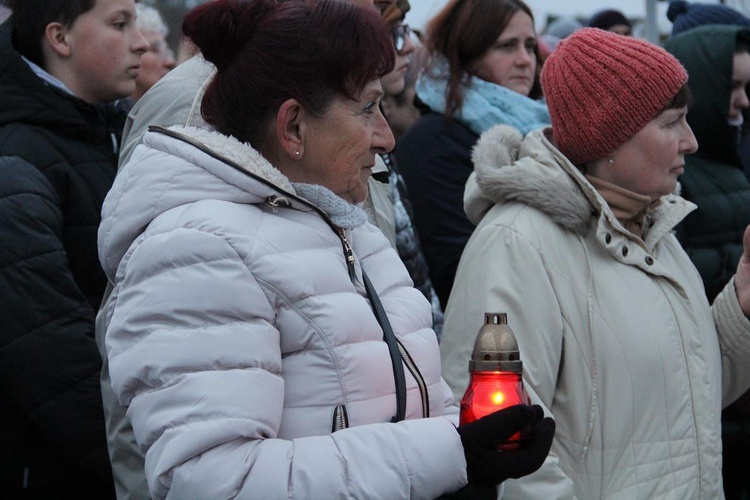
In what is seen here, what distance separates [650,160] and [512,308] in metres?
0.70

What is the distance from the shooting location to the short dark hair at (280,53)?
2.19 metres

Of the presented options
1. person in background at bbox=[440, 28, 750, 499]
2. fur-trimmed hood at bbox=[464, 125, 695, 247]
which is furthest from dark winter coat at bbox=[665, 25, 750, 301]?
fur-trimmed hood at bbox=[464, 125, 695, 247]

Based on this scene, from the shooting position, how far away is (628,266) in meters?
3.17

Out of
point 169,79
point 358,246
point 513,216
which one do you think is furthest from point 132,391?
point 513,216

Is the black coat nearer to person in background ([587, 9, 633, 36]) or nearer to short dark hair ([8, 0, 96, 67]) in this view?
short dark hair ([8, 0, 96, 67])

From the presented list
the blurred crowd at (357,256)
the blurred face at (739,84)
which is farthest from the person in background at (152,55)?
the blurred face at (739,84)

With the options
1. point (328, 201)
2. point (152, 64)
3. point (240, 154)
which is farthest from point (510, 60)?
point (240, 154)

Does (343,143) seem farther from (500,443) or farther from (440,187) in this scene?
(440,187)

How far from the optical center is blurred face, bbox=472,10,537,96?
468 centimetres

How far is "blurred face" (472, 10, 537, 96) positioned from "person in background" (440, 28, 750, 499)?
1296 mm

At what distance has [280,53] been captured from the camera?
219 cm

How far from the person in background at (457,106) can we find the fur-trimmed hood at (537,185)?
0.93 m

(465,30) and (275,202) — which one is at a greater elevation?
(275,202)

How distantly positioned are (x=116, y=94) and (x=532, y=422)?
2242 millimetres
